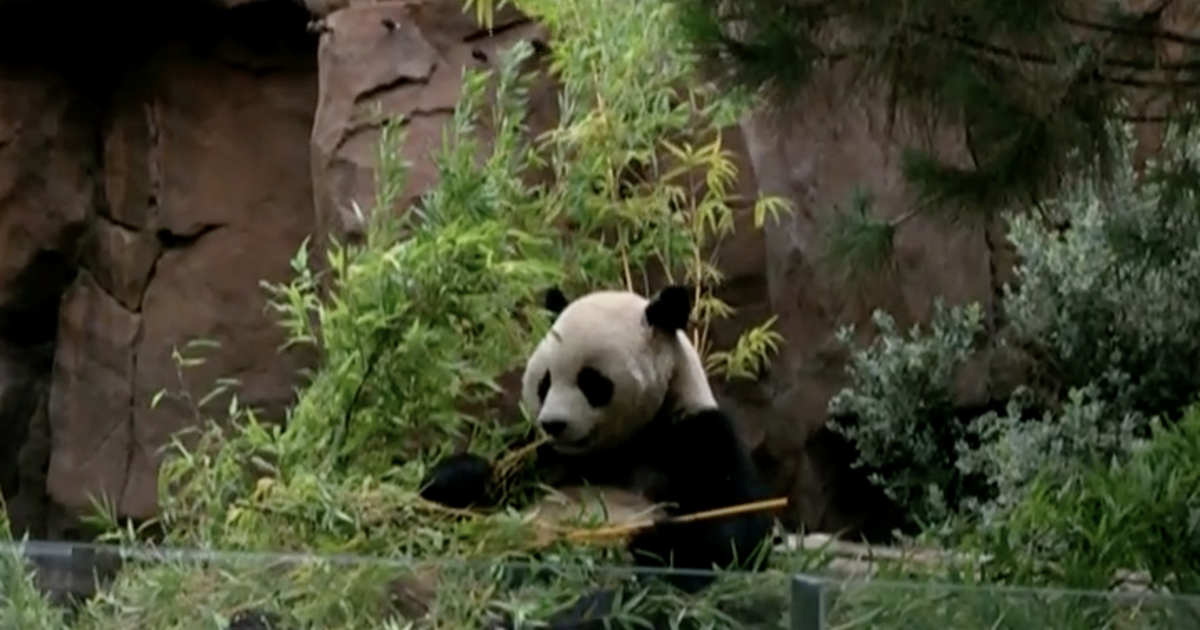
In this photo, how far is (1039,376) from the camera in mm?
4492

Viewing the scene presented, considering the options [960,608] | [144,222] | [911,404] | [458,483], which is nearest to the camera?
[960,608]

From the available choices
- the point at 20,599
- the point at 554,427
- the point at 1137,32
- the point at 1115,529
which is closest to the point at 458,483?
the point at 554,427

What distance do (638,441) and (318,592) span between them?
900 millimetres

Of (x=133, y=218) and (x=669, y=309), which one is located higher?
(x=669, y=309)

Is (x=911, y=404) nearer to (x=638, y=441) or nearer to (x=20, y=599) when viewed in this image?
(x=638, y=441)

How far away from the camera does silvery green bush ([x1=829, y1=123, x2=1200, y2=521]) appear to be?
410cm

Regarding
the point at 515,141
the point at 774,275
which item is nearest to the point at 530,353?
the point at 515,141

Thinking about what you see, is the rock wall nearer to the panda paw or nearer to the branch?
the panda paw

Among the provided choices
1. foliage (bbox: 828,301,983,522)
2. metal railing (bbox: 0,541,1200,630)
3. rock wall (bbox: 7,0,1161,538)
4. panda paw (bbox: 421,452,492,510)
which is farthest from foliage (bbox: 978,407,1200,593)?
rock wall (bbox: 7,0,1161,538)

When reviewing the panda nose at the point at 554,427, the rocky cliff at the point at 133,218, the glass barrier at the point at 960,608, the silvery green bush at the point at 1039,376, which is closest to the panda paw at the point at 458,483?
the panda nose at the point at 554,427

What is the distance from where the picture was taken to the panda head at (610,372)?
10.4 feet

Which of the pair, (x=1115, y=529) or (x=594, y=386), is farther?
(x=594, y=386)

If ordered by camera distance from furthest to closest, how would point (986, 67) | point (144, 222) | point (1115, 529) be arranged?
point (144, 222) < point (1115, 529) < point (986, 67)

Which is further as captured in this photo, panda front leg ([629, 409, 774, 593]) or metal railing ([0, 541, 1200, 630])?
panda front leg ([629, 409, 774, 593])
